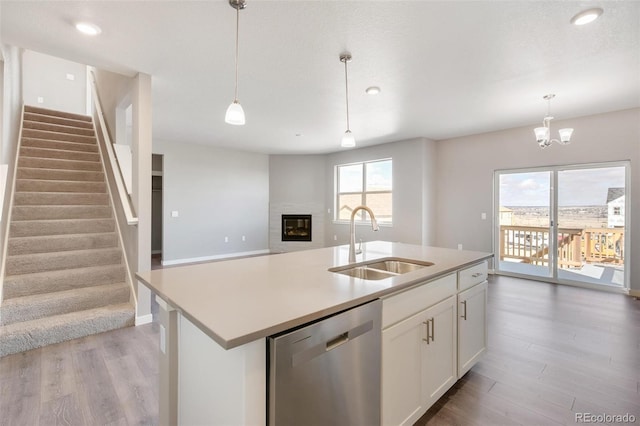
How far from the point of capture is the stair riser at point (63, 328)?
2.50 metres

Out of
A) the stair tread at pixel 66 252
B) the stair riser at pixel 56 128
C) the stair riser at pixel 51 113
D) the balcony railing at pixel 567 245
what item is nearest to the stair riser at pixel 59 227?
the stair tread at pixel 66 252

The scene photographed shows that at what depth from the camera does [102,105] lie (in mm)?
4879

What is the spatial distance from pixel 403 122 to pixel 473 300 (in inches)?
135

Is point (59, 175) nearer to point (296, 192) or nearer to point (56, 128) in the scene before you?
point (56, 128)

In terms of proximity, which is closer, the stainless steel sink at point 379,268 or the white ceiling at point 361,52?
the stainless steel sink at point 379,268

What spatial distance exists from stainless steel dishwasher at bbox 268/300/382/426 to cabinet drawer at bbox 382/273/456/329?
85 mm

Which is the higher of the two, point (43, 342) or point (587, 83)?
point (587, 83)

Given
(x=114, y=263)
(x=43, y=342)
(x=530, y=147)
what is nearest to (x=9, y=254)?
(x=114, y=263)

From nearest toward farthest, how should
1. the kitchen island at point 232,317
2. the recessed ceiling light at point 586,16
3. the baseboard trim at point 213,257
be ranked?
the kitchen island at point 232,317, the recessed ceiling light at point 586,16, the baseboard trim at point 213,257

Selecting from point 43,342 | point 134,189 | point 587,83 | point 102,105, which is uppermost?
point 102,105

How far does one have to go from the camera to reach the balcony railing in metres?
4.37

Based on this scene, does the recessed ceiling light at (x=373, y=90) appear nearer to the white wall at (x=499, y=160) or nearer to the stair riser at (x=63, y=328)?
the white wall at (x=499, y=160)

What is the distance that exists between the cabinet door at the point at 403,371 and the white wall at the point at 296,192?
621cm

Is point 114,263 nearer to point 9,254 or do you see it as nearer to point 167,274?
point 9,254
